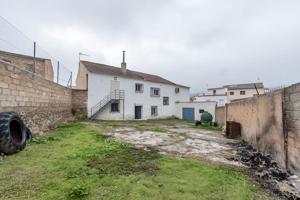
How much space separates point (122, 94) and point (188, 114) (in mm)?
9966

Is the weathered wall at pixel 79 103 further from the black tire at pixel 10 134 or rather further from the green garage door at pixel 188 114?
the green garage door at pixel 188 114

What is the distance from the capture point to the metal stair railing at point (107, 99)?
18.3 meters

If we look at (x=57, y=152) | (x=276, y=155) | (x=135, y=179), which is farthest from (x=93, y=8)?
(x=276, y=155)

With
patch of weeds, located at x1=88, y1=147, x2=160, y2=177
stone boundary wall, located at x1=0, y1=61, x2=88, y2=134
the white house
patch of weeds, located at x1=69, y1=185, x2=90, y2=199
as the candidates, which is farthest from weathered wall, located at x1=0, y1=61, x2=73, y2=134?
the white house

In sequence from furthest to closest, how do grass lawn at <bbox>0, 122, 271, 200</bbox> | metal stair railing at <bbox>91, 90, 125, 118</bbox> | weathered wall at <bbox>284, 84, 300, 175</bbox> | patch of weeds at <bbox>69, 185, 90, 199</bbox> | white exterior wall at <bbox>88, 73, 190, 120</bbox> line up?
white exterior wall at <bbox>88, 73, 190, 120</bbox>
metal stair railing at <bbox>91, 90, 125, 118</bbox>
weathered wall at <bbox>284, 84, 300, 175</bbox>
grass lawn at <bbox>0, 122, 271, 200</bbox>
patch of weeds at <bbox>69, 185, 90, 199</bbox>

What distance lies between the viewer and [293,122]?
14.4 ft

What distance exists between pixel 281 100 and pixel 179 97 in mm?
22768

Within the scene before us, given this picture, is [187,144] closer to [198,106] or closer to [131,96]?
[131,96]

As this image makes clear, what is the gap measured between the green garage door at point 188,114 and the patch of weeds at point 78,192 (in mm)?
23003

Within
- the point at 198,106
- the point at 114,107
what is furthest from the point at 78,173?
the point at 198,106

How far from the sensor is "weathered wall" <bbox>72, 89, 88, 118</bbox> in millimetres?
16203

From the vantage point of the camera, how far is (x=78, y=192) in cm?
299

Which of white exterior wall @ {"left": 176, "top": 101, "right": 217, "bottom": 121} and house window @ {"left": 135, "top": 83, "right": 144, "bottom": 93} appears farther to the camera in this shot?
white exterior wall @ {"left": 176, "top": 101, "right": 217, "bottom": 121}

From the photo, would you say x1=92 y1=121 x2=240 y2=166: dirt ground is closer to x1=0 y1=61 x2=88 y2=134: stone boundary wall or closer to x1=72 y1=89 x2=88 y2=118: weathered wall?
x1=0 y1=61 x2=88 y2=134: stone boundary wall
